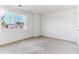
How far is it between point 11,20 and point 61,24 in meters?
3.65

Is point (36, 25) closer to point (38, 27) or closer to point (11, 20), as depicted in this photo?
point (38, 27)

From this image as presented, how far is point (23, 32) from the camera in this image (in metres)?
5.39

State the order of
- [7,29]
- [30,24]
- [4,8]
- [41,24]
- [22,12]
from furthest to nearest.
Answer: [41,24] < [30,24] < [22,12] < [7,29] < [4,8]

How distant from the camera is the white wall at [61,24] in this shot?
458 centimetres

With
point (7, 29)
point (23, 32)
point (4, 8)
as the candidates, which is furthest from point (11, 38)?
point (4, 8)

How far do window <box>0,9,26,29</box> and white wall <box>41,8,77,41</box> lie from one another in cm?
223

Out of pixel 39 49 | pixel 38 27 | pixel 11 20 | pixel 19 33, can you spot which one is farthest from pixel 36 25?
pixel 39 49

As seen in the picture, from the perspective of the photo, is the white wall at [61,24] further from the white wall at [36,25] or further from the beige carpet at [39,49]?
the beige carpet at [39,49]

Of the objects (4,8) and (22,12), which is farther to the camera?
(22,12)

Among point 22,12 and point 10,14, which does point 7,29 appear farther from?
point 22,12

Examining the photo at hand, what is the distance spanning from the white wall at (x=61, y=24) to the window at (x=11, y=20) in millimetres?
2227

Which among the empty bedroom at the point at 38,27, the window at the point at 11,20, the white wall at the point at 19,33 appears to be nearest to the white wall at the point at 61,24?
the empty bedroom at the point at 38,27

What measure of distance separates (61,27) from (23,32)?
2986 millimetres
